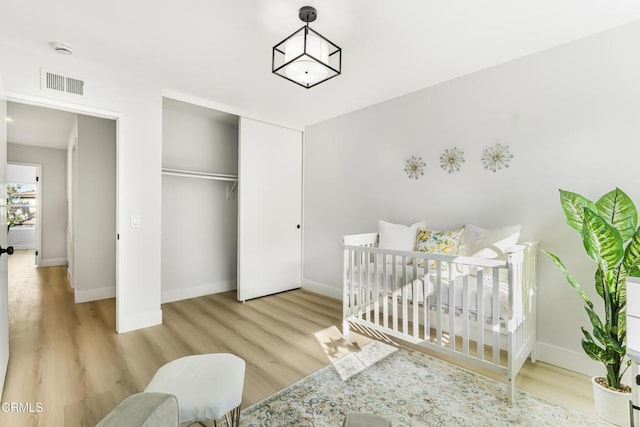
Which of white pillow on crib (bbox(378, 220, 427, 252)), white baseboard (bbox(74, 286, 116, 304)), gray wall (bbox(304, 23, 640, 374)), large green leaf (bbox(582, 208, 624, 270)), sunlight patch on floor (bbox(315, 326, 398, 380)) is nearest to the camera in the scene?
large green leaf (bbox(582, 208, 624, 270))

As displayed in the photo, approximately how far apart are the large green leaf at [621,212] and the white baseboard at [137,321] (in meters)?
3.69

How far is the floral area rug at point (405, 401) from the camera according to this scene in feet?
5.29

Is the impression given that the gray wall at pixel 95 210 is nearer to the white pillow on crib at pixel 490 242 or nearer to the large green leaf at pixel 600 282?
the white pillow on crib at pixel 490 242

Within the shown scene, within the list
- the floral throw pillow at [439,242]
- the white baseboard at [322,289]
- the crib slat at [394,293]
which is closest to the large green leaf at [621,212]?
the floral throw pillow at [439,242]

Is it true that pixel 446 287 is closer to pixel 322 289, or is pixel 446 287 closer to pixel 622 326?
pixel 622 326

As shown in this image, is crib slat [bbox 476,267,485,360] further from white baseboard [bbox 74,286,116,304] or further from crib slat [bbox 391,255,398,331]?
white baseboard [bbox 74,286,116,304]

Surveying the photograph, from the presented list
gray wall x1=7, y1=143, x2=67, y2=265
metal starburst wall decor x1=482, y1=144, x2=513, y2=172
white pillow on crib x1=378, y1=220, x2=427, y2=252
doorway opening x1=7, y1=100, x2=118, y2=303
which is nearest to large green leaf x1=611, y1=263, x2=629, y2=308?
metal starburst wall decor x1=482, y1=144, x2=513, y2=172

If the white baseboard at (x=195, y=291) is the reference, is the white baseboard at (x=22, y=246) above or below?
above

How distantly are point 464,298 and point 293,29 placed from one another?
7.18 feet

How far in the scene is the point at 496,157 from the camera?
249cm

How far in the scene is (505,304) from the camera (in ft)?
6.38

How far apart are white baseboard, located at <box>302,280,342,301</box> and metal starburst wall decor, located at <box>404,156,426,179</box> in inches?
68.0

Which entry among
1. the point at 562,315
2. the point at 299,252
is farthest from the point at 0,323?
the point at 562,315

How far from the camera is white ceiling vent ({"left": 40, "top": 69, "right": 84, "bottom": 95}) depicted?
236 cm
